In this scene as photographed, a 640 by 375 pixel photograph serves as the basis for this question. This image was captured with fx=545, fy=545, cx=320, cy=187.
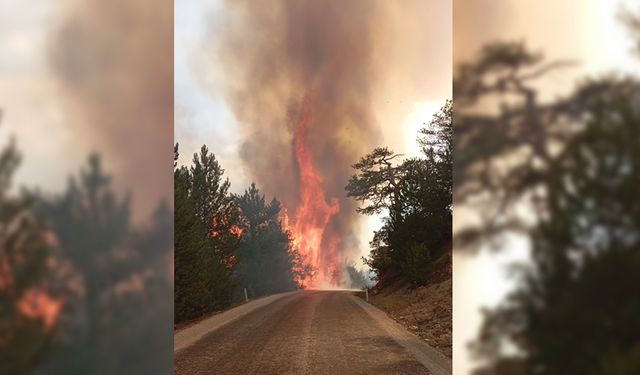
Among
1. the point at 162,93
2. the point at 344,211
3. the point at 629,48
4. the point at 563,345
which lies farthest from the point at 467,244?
the point at 344,211

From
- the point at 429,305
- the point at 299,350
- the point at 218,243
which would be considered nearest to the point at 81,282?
the point at 299,350

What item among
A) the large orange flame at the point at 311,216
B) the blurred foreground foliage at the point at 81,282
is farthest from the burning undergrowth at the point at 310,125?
the blurred foreground foliage at the point at 81,282

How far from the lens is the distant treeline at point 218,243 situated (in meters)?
17.1

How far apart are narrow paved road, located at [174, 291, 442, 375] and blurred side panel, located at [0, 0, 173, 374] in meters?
4.36

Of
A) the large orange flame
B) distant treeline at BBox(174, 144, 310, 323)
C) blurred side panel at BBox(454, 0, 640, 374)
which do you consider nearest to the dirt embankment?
blurred side panel at BBox(454, 0, 640, 374)

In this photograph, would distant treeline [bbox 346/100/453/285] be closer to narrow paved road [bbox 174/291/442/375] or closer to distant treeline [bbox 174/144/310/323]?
distant treeline [bbox 174/144/310/323]

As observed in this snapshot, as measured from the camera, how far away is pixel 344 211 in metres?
42.7

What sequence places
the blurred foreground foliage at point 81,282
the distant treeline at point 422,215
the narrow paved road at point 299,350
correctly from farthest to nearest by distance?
the distant treeline at point 422,215 < the narrow paved road at point 299,350 < the blurred foreground foliage at point 81,282

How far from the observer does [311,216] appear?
156 feet

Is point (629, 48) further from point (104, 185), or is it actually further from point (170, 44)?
point (104, 185)

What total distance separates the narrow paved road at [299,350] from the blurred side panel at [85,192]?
4363mm

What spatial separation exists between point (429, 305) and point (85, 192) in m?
13.4

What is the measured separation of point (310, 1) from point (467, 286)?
26.9 meters

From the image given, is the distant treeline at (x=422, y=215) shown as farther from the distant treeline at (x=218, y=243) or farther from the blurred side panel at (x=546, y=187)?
the blurred side panel at (x=546, y=187)
